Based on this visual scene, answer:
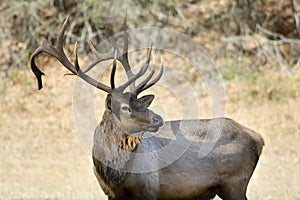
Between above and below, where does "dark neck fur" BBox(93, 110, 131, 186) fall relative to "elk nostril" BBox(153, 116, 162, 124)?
below

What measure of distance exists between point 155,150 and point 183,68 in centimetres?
1193

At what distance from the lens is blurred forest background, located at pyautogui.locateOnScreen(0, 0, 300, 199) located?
1495 cm

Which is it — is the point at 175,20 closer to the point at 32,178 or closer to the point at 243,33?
the point at 243,33

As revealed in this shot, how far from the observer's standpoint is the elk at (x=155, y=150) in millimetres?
6980

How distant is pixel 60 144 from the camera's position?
15812 mm

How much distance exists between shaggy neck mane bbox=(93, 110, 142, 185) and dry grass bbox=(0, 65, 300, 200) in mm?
3388

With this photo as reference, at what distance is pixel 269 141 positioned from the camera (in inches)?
608

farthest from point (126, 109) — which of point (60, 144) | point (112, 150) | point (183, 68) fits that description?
point (183, 68)

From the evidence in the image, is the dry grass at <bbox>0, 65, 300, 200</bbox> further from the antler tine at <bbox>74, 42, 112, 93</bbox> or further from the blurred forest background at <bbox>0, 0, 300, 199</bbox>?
the antler tine at <bbox>74, 42, 112, 93</bbox>

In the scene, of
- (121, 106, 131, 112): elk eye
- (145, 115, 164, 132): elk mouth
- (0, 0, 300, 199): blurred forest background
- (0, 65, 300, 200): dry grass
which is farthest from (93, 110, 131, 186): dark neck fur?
(0, 0, 300, 199): blurred forest background

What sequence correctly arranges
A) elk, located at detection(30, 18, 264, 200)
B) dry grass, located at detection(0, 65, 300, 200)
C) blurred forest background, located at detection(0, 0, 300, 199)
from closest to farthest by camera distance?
elk, located at detection(30, 18, 264, 200) → dry grass, located at detection(0, 65, 300, 200) → blurred forest background, located at detection(0, 0, 300, 199)

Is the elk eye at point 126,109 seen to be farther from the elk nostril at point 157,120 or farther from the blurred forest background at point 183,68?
the blurred forest background at point 183,68

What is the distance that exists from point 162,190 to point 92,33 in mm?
12783

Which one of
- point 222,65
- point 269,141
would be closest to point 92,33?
point 222,65
